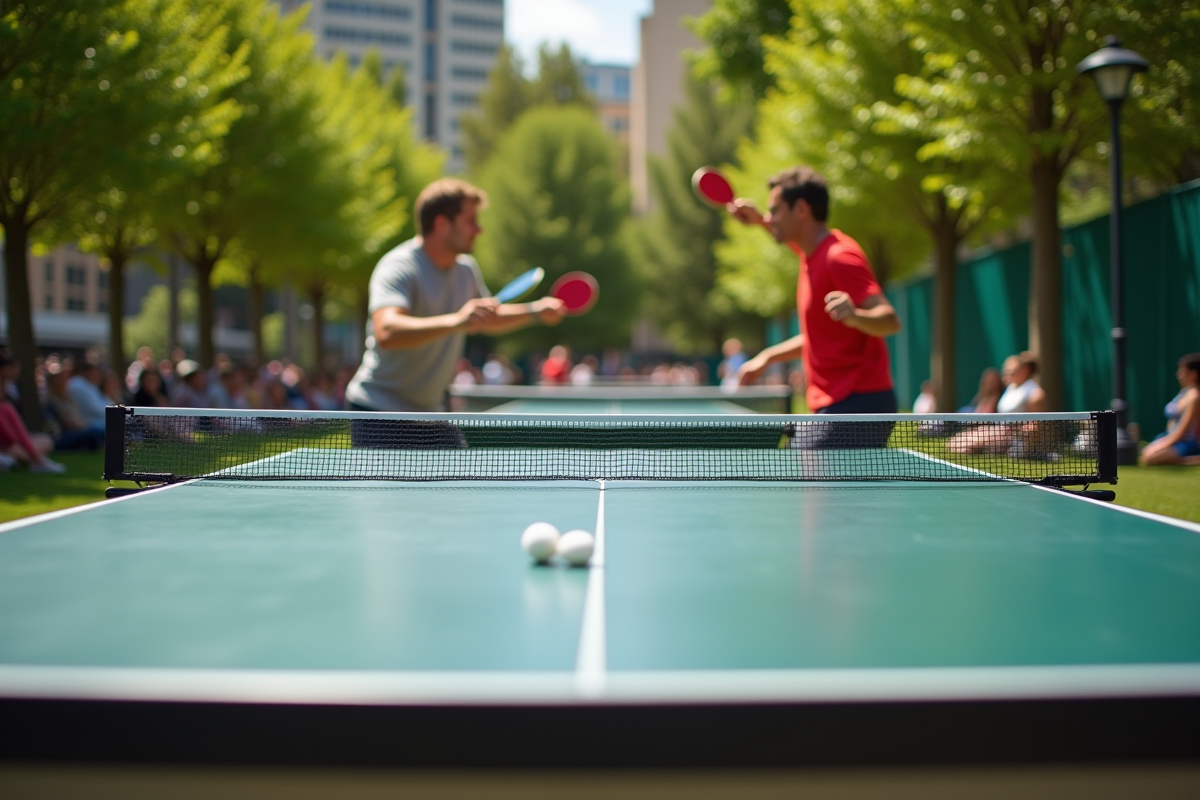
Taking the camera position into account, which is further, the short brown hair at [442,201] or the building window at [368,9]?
the building window at [368,9]

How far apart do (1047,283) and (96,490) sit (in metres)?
10.1

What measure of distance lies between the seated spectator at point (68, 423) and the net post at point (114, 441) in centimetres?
819

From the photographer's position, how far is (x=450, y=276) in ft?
19.6

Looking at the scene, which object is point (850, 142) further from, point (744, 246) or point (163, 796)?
point (163, 796)

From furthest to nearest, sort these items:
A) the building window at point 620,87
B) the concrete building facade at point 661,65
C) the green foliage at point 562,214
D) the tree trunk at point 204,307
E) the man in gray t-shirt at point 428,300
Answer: the building window at point 620,87
the concrete building facade at point 661,65
the green foliage at point 562,214
the tree trunk at point 204,307
the man in gray t-shirt at point 428,300

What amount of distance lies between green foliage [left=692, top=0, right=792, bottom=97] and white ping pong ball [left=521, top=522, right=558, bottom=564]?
2137 cm

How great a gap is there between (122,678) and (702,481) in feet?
11.1

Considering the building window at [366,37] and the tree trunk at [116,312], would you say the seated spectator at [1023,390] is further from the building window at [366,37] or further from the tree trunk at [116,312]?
the building window at [366,37]

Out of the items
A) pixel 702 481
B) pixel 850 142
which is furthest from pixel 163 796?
pixel 850 142

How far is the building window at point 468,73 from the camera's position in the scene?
104812mm

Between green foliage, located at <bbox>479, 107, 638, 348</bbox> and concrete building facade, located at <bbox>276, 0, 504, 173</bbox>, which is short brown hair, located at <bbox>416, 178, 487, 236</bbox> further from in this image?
concrete building facade, located at <bbox>276, 0, 504, 173</bbox>

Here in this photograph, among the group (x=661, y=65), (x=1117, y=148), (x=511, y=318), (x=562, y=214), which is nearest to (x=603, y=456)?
(x=511, y=318)

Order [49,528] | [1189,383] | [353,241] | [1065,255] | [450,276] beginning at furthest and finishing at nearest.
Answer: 1. [353,241]
2. [1065,255]
3. [1189,383]
4. [450,276]
5. [49,528]

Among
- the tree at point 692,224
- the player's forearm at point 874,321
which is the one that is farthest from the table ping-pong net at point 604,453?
the tree at point 692,224
